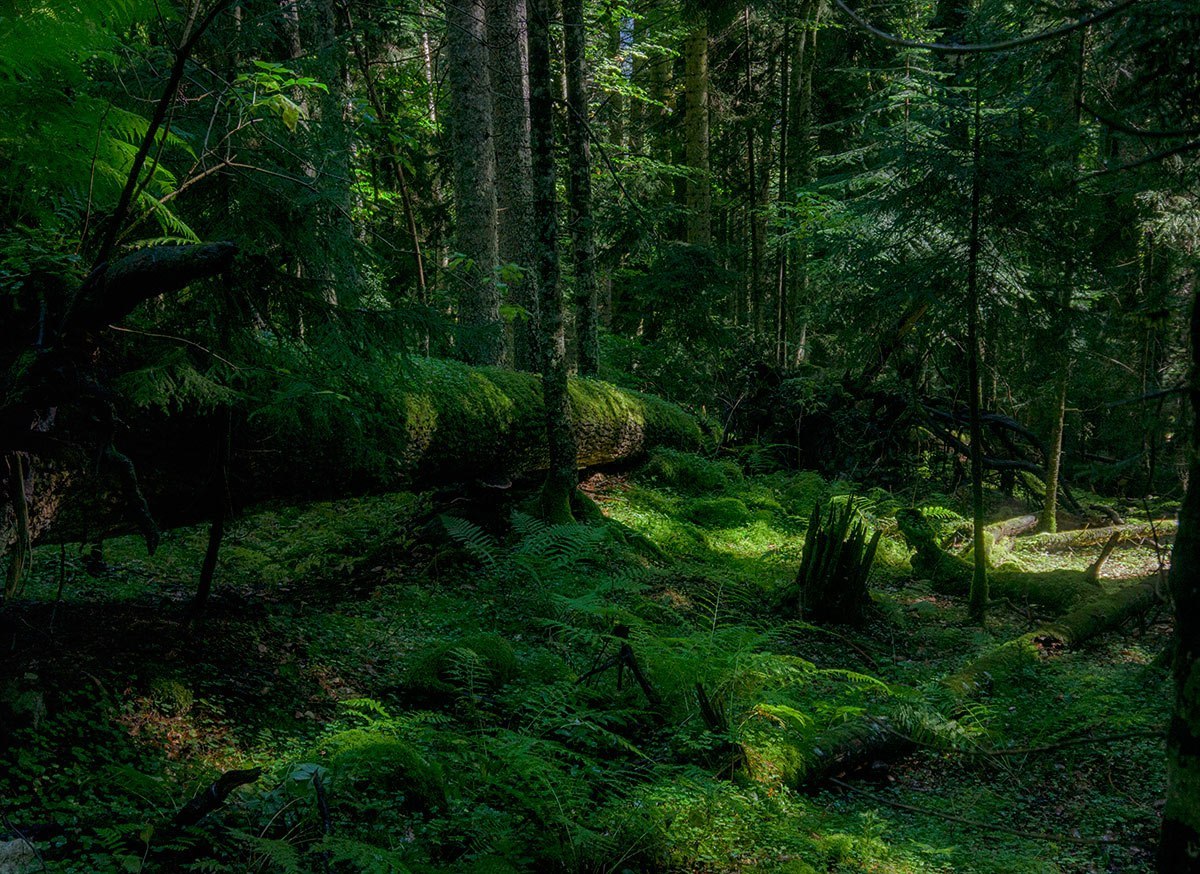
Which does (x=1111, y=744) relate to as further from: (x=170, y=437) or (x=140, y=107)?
(x=140, y=107)

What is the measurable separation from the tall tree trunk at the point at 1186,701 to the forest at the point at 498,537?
1 cm

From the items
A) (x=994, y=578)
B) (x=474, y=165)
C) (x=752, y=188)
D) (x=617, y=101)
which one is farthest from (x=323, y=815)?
(x=617, y=101)

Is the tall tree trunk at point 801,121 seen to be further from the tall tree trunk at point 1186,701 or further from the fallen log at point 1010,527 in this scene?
the tall tree trunk at point 1186,701

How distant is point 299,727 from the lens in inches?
152

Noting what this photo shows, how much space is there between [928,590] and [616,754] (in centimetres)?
698

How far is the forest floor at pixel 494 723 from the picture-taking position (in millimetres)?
2994

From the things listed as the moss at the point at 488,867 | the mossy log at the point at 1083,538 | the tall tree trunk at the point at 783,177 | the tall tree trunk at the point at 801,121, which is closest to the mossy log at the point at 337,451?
the moss at the point at 488,867

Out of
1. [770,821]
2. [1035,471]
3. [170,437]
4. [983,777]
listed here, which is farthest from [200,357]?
[1035,471]

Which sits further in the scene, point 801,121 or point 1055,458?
point 801,121

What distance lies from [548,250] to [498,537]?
3024 millimetres

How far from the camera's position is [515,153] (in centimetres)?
1185

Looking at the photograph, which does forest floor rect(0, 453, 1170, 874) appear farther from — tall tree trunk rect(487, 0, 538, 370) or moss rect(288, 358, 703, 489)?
tall tree trunk rect(487, 0, 538, 370)

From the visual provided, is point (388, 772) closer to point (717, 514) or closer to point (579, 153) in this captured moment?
point (717, 514)

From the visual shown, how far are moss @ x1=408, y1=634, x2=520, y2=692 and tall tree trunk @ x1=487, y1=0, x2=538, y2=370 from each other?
6262mm
